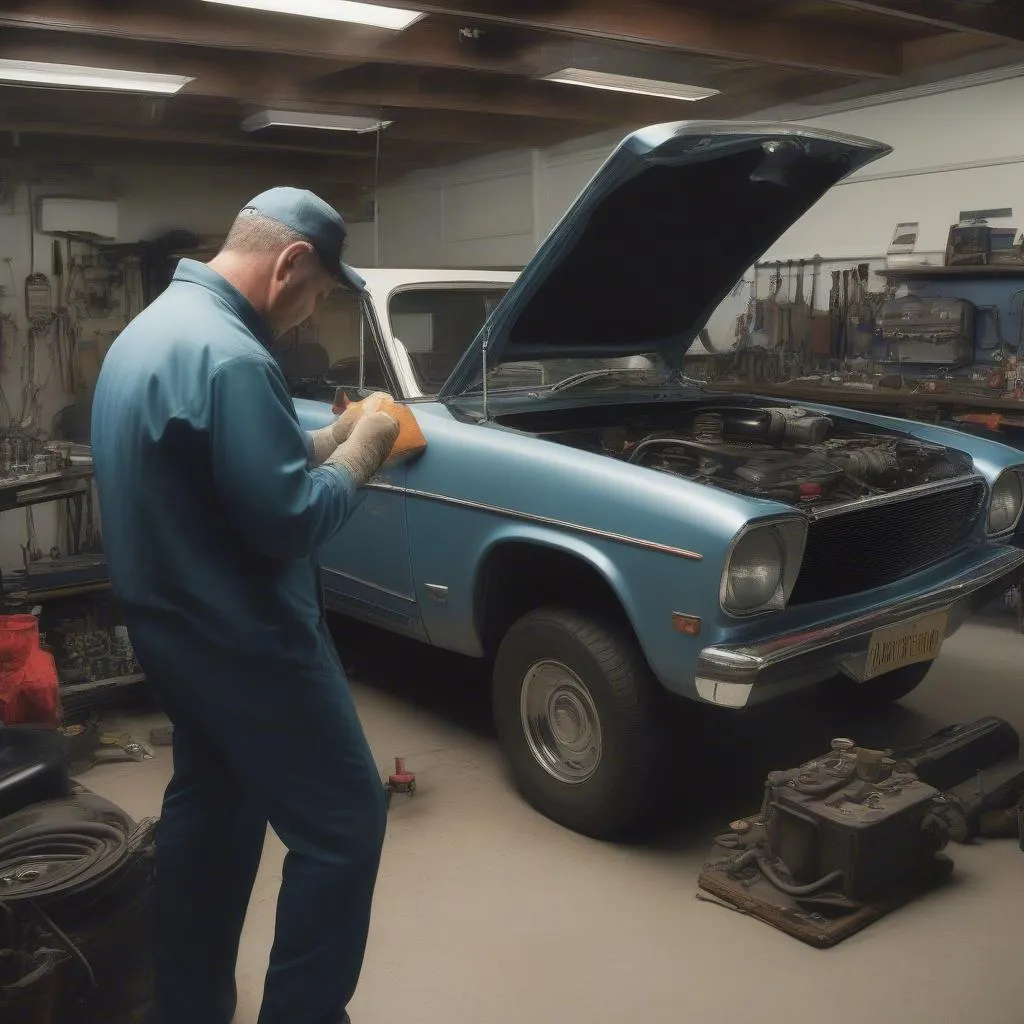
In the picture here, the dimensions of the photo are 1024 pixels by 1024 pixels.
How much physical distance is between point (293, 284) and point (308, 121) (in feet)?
16.8

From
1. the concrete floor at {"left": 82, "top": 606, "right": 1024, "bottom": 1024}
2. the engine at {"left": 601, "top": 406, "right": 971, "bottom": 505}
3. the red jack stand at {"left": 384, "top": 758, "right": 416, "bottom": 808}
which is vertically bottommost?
the concrete floor at {"left": 82, "top": 606, "right": 1024, "bottom": 1024}

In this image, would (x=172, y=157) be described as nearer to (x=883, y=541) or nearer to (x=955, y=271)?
(x=955, y=271)

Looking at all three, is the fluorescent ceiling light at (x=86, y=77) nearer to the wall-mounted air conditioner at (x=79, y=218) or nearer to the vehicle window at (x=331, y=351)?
the wall-mounted air conditioner at (x=79, y=218)

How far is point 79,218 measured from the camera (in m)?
6.34

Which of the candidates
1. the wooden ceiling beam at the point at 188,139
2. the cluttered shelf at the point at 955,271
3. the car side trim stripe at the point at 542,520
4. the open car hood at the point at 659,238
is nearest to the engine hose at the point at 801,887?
the car side trim stripe at the point at 542,520

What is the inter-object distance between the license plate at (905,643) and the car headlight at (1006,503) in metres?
0.64

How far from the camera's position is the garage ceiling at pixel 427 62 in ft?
15.9

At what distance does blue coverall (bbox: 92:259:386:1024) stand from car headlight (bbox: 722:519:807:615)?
1.08 meters

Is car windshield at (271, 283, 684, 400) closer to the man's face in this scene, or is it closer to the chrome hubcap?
the chrome hubcap

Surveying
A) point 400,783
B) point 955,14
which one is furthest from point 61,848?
point 955,14

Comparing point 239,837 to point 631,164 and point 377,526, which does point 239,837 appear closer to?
point 377,526

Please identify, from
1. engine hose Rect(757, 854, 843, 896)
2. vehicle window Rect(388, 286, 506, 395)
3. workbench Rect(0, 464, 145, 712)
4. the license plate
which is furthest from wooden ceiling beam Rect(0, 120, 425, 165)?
engine hose Rect(757, 854, 843, 896)

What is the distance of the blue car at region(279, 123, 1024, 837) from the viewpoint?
2699 mm

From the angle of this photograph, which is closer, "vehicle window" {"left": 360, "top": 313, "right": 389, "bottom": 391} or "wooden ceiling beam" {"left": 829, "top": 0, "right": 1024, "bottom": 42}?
"vehicle window" {"left": 360, "top": 313, "right": 389, "bottom": 391}
